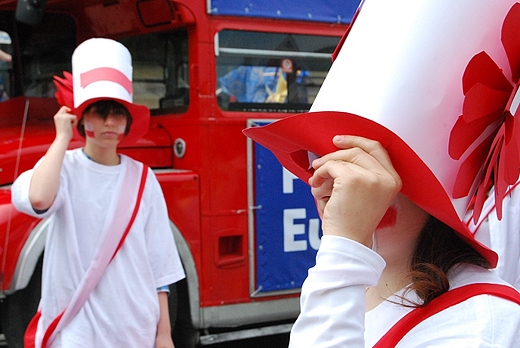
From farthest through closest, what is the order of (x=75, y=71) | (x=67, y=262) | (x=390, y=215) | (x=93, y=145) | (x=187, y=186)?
1. (x=187, y=186)
2. (x=75, y=71)
3. (x=93, y=145)
4. (x=67, y=262)
5. (x=390, y=215)

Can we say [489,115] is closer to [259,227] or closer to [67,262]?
[67,262]

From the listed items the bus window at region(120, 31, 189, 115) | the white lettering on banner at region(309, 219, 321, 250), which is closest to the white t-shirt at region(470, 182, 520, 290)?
the white lettering on banner at region(309, 219, 321, 250)

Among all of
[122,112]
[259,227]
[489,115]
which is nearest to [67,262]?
[122,112]

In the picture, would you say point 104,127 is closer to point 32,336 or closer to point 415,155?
point 32,336

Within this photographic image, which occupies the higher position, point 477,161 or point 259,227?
point 477,161

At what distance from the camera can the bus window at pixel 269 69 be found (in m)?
4.55

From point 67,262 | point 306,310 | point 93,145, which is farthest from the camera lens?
point 93,145

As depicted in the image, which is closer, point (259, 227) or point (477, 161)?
point (477, 161)

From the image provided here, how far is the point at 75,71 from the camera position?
9.99ft

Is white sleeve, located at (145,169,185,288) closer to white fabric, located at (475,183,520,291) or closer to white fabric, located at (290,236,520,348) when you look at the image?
white fabric, located at (475,183,520,291)

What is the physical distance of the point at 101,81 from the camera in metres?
2.91

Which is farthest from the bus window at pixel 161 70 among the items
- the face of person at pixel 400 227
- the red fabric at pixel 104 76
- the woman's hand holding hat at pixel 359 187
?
the woman's hand holding hat at pixel 359 187

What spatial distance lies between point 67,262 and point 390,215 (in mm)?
1667

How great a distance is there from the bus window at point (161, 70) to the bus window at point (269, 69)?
25cm
